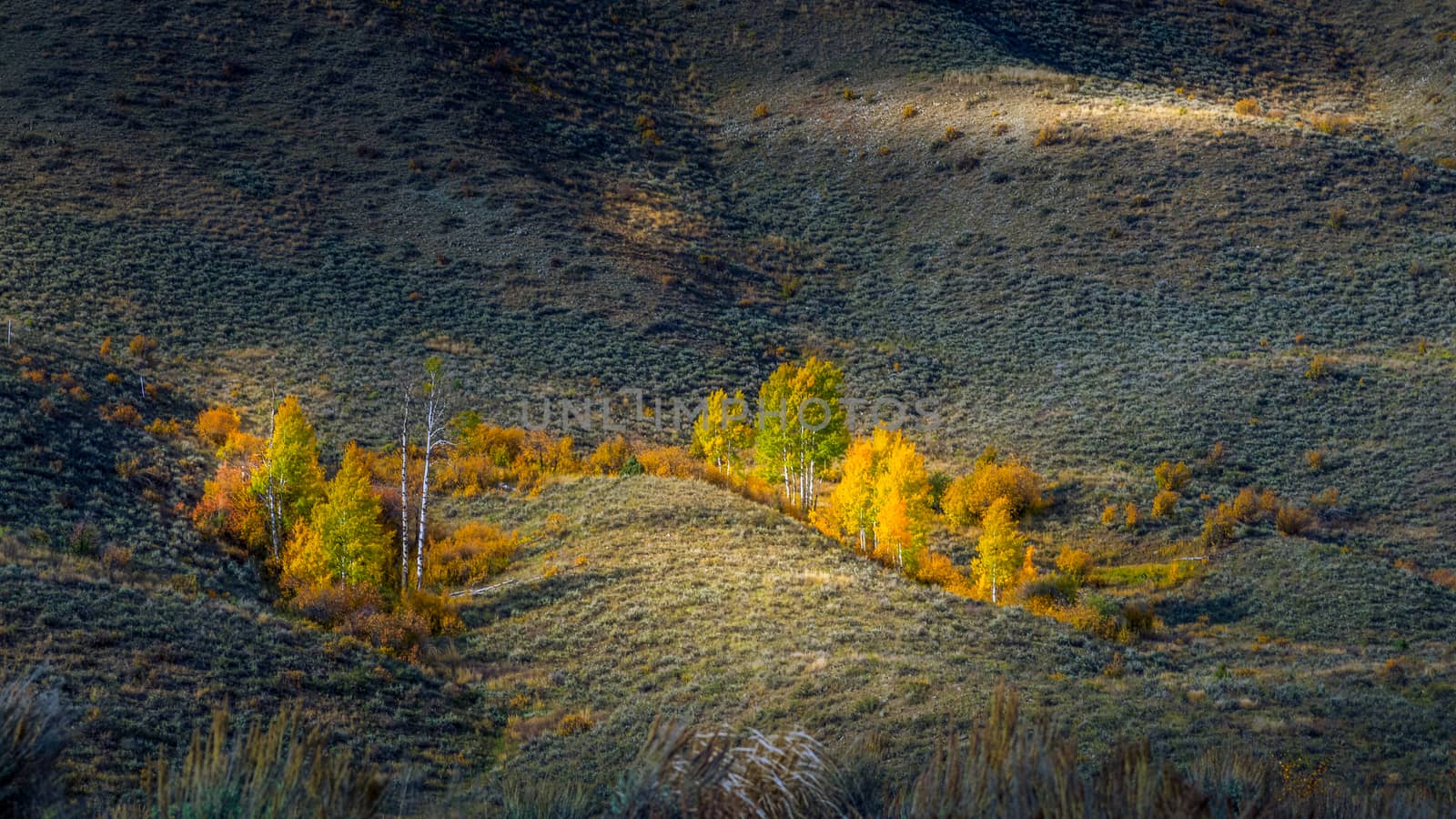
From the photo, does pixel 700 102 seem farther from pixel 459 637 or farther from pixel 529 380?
pixel 459 637

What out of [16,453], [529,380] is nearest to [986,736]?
[16,453]

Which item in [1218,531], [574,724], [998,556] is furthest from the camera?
[1218,531]

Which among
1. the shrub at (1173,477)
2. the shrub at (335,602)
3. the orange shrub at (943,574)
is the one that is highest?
the shrub at (1173,477)

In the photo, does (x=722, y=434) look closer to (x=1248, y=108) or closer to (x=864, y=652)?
(x=864, y=652)

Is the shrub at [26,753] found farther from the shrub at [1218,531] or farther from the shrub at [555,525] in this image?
the shrub at [1218,531]

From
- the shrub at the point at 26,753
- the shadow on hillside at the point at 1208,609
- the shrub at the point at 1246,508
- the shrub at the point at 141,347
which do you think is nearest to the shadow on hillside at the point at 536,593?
the shadow on hillside at the point at 1208,609

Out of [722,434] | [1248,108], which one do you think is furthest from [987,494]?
[1248,108]

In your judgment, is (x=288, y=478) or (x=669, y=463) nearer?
(x=288, y=478)
